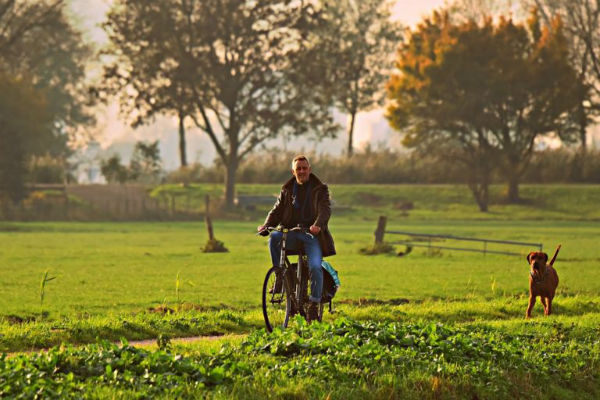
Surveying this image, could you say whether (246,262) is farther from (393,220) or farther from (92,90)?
(92,90)

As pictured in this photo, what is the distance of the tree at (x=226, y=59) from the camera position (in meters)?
64.1

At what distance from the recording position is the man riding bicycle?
13.5 meters

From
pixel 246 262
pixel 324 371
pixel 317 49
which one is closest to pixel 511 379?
pixel 324 371

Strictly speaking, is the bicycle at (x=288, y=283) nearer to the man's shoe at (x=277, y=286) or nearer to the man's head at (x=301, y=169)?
the man's shoe at (x=277, y=286)

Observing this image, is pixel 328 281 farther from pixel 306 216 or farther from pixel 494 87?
pixel 494 87

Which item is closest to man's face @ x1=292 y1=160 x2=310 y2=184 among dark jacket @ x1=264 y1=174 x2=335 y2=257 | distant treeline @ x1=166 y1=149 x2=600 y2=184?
dark jacket @ x1=264 y1=174 x2=335 y2=257

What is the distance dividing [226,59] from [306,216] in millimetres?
53337

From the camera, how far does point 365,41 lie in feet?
279

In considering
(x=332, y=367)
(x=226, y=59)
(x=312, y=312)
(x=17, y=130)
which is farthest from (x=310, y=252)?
(x=17, y=130)

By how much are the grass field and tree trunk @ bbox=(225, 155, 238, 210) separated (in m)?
18.8

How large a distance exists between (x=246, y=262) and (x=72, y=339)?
59.4 feet

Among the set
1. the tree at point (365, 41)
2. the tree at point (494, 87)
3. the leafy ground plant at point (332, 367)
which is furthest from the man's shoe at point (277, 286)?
the tree at point (365, 41)

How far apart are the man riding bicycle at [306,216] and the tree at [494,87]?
2037 inches

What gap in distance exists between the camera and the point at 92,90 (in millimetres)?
63125
